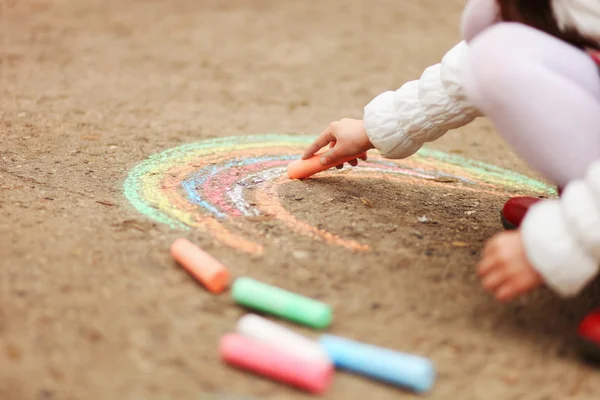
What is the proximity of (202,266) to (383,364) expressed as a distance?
34cm

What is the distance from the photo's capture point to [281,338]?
2.95 feet

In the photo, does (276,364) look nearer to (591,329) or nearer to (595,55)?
(591,329)

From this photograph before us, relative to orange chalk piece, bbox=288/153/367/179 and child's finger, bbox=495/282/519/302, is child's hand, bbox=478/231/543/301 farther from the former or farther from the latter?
orange chalk piece, bbox=288/153/367/179

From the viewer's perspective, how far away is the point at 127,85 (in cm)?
221

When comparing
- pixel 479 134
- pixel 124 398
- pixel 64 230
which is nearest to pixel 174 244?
pixel 64 230

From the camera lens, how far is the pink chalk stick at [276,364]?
2.76 ft

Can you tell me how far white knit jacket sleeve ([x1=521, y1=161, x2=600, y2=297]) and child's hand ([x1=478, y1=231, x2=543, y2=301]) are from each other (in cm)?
2

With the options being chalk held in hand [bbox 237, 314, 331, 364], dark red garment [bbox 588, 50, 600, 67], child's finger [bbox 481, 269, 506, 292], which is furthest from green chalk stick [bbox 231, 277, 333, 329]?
dark red garment [bbox 588, 50, 600, 67]

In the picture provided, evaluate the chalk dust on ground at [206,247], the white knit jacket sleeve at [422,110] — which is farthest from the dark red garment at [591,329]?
the white knit jacket sleeve at [422,110]

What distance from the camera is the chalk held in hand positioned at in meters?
0.87

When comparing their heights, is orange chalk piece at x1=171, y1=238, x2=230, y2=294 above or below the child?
below

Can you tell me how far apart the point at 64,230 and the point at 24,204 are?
0.17 metres

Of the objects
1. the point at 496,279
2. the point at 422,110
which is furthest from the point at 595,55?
the point at 496,279

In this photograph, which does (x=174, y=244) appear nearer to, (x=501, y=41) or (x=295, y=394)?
(x=295, y=394)
